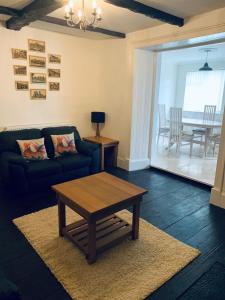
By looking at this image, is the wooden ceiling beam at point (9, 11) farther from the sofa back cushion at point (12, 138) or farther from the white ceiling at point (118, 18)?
the sofa back cushion at point (12, 138)

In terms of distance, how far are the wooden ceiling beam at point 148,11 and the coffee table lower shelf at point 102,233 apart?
229 cm

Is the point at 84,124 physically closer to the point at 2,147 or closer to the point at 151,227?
the point at 2,147

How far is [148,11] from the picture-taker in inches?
106

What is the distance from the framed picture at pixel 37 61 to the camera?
3.74 m

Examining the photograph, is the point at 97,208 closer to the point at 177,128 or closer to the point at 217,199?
the point at 217,199

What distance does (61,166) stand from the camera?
339 cm

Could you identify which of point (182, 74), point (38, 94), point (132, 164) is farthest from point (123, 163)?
point (182, 74)

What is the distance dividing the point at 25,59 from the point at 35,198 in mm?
2196

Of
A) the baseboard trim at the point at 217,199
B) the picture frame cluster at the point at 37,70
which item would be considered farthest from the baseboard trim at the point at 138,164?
the picture frame cluster at the point at 37,70

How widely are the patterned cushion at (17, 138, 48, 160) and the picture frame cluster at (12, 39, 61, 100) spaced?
0.86 meters

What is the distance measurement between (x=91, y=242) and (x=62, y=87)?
10.0 ft

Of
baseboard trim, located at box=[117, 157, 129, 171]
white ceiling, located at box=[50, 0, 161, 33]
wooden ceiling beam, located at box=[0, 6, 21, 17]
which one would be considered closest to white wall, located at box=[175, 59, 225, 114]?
white ceiling, located at box=[50, 0, 161, 33]

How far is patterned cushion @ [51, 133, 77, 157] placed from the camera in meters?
3.74

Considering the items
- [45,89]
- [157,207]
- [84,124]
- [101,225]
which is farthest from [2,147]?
[157,207]
